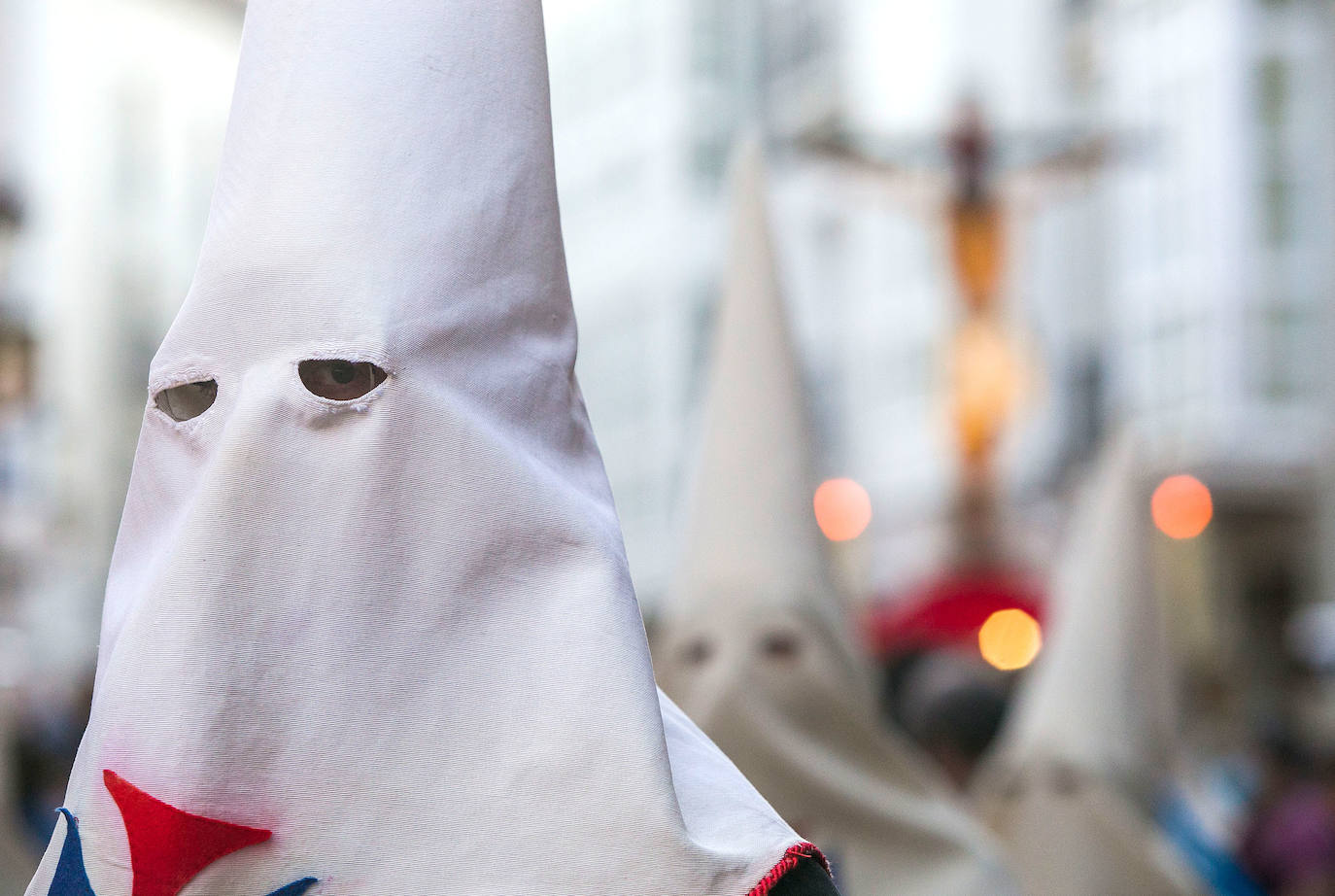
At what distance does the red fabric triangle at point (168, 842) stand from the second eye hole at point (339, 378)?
36 cm

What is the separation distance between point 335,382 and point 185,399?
6.8 inches

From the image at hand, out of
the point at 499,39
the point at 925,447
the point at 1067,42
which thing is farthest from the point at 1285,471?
the point at 499,39

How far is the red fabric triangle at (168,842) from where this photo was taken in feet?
4.67

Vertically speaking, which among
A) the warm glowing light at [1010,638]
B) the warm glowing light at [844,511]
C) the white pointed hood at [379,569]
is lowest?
the warm glowing light at [844,511]

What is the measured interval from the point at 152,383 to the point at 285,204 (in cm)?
21

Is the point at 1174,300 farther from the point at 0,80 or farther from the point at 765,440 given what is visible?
the point at 765,440

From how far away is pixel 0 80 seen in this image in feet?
89.0

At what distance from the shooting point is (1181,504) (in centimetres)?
2150

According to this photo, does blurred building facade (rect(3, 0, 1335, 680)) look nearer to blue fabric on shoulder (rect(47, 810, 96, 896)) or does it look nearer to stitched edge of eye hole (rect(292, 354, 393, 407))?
stitched edge of eye hole (rect(292, 354, 393, 407))

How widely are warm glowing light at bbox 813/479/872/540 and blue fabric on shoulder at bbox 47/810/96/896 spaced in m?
14.9

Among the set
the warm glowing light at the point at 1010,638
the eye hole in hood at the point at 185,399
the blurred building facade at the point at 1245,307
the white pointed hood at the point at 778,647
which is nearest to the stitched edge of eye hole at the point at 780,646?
the white pointed hood at the point at 778,647

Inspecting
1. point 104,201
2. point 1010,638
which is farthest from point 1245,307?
point 104,201

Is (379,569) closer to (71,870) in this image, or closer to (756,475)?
(71,870)

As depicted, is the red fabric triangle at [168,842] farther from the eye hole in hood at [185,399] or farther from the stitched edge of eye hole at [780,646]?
the stitched edge of eye hole at [780,646]
